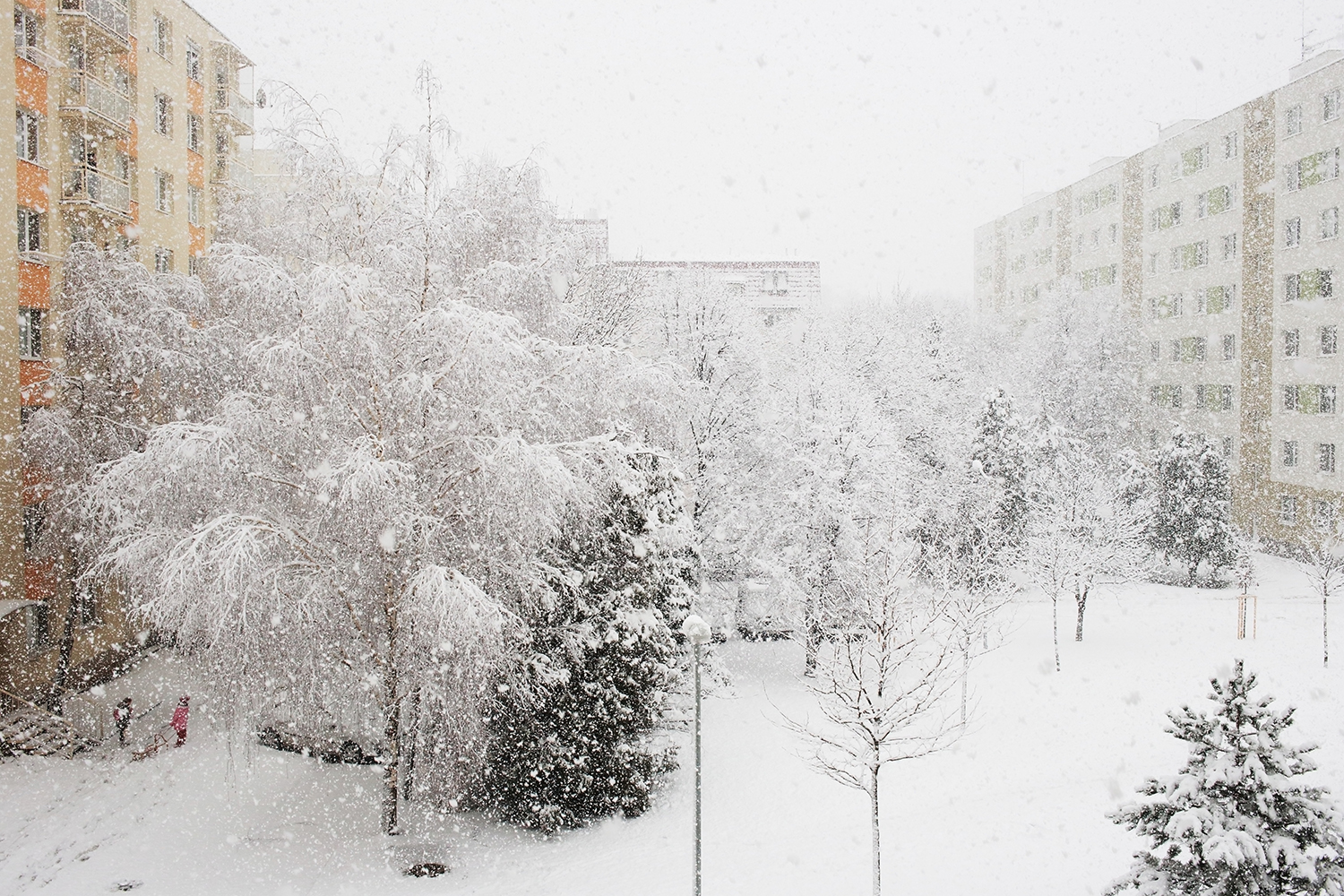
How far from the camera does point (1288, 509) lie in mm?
31422

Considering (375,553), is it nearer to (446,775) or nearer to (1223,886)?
(446,775)

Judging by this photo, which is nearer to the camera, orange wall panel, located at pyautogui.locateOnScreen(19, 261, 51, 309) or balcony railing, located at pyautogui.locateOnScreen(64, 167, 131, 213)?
orange wall panel, located at pyautogui.locateOnScreen(19, 261, 51, 309)

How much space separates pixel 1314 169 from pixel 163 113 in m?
40.7

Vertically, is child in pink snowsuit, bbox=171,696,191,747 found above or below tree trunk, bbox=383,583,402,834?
below

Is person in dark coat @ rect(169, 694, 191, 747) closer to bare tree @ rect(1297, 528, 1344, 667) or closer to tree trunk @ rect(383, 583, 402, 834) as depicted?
tree trunk @ rect(383, 583, 402, 834)

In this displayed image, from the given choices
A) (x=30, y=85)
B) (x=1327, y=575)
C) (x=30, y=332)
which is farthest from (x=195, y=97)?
(x=1327, y=575)

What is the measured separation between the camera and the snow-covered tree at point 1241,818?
22.3 feet

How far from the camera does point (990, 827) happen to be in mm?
12680

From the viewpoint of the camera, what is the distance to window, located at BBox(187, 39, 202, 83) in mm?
25797

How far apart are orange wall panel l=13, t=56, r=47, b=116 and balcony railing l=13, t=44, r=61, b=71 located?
0.33ft

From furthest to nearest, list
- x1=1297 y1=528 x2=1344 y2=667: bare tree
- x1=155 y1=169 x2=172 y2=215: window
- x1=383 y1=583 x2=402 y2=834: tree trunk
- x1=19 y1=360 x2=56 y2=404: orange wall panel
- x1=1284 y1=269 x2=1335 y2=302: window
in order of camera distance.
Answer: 1. x1=1284 y1=269 x2=1335 y2=302: window
2. x1=155 y1=169 x2=172 y2=215: window
3. x1=1297 y1=528 x2=1344 y2=667: bare tree
4. x1=19 y1=360 x2=56 y2=404: orange wall panel
5. x1=383 y1=583 x2=402 y2=834: tree trunk

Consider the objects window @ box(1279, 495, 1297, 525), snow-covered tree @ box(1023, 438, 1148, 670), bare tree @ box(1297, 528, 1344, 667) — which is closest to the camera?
bare tree @ box(1297, 528, 1344, 667)

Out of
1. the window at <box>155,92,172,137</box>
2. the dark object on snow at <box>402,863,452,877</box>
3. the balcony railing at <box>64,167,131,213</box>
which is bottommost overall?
the dark object on snow at <box>402,863,452,877</box>

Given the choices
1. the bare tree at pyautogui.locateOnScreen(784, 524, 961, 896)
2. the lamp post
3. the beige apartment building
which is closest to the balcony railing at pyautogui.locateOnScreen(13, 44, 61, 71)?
the lamp post
